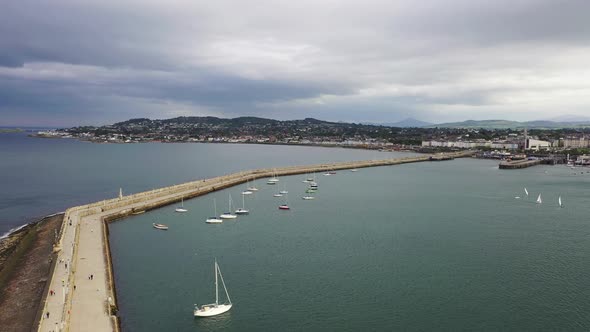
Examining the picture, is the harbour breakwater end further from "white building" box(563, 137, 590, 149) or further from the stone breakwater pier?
the stone breakwater pier

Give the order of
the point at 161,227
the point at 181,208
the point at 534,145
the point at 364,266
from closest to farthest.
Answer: the point at 364,266
the point at 161,227
the point at 181,208
the point at 534,145

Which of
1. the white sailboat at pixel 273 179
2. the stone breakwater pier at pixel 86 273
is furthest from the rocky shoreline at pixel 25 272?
the white sailboat at pixel 273 179

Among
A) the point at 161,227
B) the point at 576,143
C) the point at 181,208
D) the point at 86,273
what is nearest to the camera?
the point at 86,273

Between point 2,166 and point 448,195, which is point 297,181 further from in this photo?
point 2,166

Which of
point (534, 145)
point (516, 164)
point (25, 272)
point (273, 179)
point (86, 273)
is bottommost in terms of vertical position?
point (25, 272)

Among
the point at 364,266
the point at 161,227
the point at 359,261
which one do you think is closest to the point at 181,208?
the point at 161,227

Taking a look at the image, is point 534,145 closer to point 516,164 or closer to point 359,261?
point 516,164
